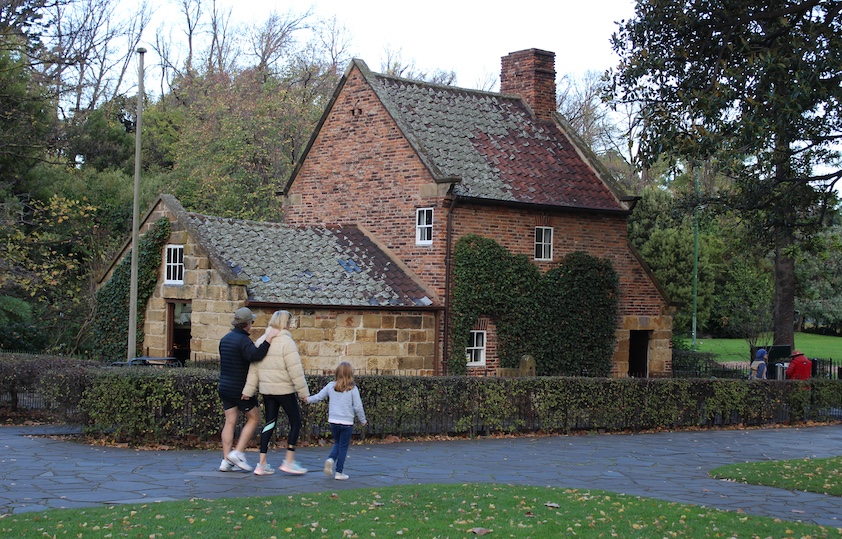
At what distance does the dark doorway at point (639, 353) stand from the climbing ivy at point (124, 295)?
553 inches

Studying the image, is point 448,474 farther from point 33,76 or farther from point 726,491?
point 33,76

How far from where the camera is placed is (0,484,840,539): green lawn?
28.4 ft

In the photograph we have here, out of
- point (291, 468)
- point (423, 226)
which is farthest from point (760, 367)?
point (291, 468)

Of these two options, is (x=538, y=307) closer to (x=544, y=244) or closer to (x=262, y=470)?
(x=544, y=244)

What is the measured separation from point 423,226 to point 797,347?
37.5 meters

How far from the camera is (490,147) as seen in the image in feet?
87.6

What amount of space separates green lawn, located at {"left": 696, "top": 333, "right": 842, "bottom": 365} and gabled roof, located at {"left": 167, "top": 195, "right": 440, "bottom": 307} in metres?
25.0

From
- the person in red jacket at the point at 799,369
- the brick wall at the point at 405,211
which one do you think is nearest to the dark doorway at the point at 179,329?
the brick wall at the point at 405,211

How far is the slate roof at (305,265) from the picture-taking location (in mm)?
21844

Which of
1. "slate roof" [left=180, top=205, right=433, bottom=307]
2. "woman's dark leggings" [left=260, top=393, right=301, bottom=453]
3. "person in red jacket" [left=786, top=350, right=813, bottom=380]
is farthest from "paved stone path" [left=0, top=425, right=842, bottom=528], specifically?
"person in red jacket" [left=786, top=350, right=813, bottom=380]

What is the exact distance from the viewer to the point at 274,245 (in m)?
23.6

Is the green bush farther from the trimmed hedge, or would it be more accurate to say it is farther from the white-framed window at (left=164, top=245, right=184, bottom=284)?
the white-framed window at (left=164, top=245, right=184, bottom=284)

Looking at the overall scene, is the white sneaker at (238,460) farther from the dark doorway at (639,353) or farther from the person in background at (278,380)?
the dark doorway at (639,353)

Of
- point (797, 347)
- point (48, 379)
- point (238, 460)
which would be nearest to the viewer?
point (238, 460)
